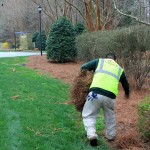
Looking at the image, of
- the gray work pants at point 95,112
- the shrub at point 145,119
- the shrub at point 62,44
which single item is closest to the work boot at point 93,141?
the gray work pants at point 95,112

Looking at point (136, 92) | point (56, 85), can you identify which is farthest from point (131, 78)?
point (56, 85)

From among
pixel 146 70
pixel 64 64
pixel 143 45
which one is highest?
pixel 143 45

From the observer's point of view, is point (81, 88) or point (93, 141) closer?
point (93, 141)

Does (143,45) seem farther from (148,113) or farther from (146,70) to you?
(148,113)

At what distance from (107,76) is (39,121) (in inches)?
80.5

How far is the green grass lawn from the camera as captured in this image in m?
5.73

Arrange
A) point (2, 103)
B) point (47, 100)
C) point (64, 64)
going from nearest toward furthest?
point (2, 103), point (47, 100), point (64, 64)

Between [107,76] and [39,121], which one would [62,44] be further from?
[107,76]

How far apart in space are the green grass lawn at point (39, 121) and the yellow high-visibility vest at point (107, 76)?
99 centimetres

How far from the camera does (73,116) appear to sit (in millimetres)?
7660

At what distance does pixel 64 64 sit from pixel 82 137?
12.9m

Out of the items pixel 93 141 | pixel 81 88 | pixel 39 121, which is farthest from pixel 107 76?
pixel 39 121

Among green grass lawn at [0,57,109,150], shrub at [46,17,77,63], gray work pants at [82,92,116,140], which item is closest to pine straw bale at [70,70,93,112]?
gray work pants at [82,92,116,140]

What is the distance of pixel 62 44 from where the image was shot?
1933 centimetres
